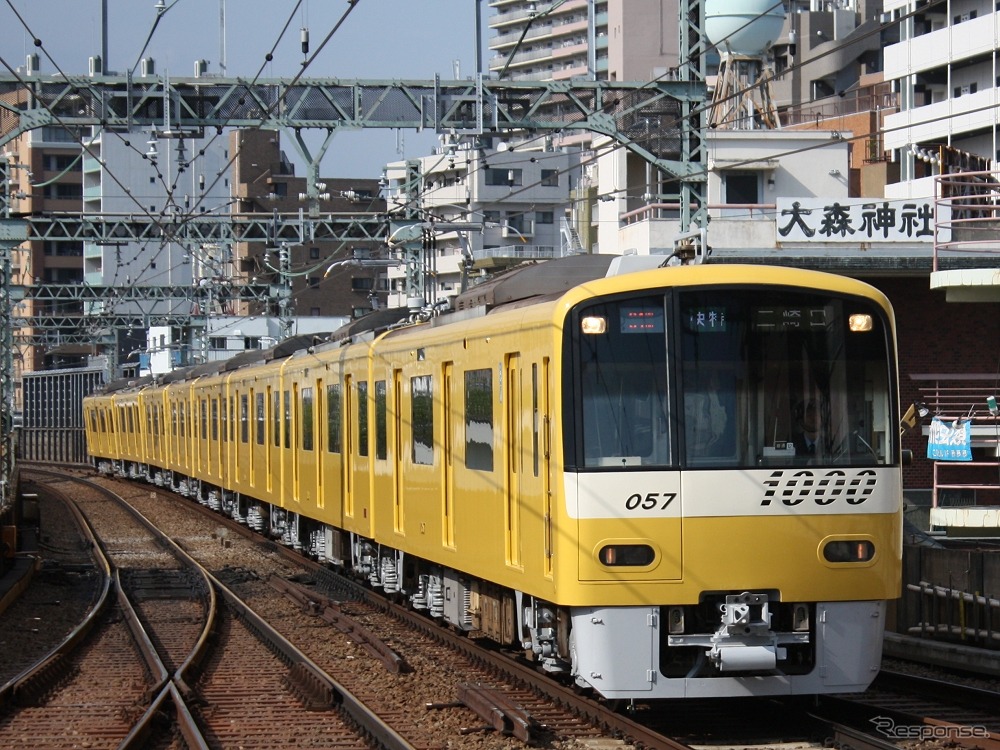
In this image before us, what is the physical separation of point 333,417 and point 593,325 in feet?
26.9

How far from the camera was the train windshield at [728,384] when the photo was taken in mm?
7914

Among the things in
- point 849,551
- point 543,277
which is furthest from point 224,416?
point 849,551

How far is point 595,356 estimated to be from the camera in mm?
8000

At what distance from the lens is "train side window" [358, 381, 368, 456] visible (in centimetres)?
1402

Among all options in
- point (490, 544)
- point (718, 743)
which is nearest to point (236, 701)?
point (490, 544)

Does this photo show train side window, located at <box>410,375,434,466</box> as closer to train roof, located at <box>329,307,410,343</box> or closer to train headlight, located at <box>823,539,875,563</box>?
train roof, located at <box>329,307,410,343</box>

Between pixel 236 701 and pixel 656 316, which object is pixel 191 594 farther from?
pixel 656 316

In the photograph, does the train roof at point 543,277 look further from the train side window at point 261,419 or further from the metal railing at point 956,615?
the train side window at point 261,419

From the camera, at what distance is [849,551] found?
799cm

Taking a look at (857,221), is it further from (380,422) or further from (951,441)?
(380,422)

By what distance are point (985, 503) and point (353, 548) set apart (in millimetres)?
10432

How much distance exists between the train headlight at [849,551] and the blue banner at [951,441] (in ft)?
44.2

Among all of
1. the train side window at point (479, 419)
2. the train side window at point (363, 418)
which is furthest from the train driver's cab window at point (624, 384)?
the train side window at point (363, 418)

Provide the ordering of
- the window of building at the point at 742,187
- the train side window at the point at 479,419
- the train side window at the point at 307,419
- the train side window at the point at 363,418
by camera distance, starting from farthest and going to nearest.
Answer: the window of building at the point at 742,187, the train side window at the point at 307,419, the train side window at the point at 363,418, the train side window at the point at 479,419
